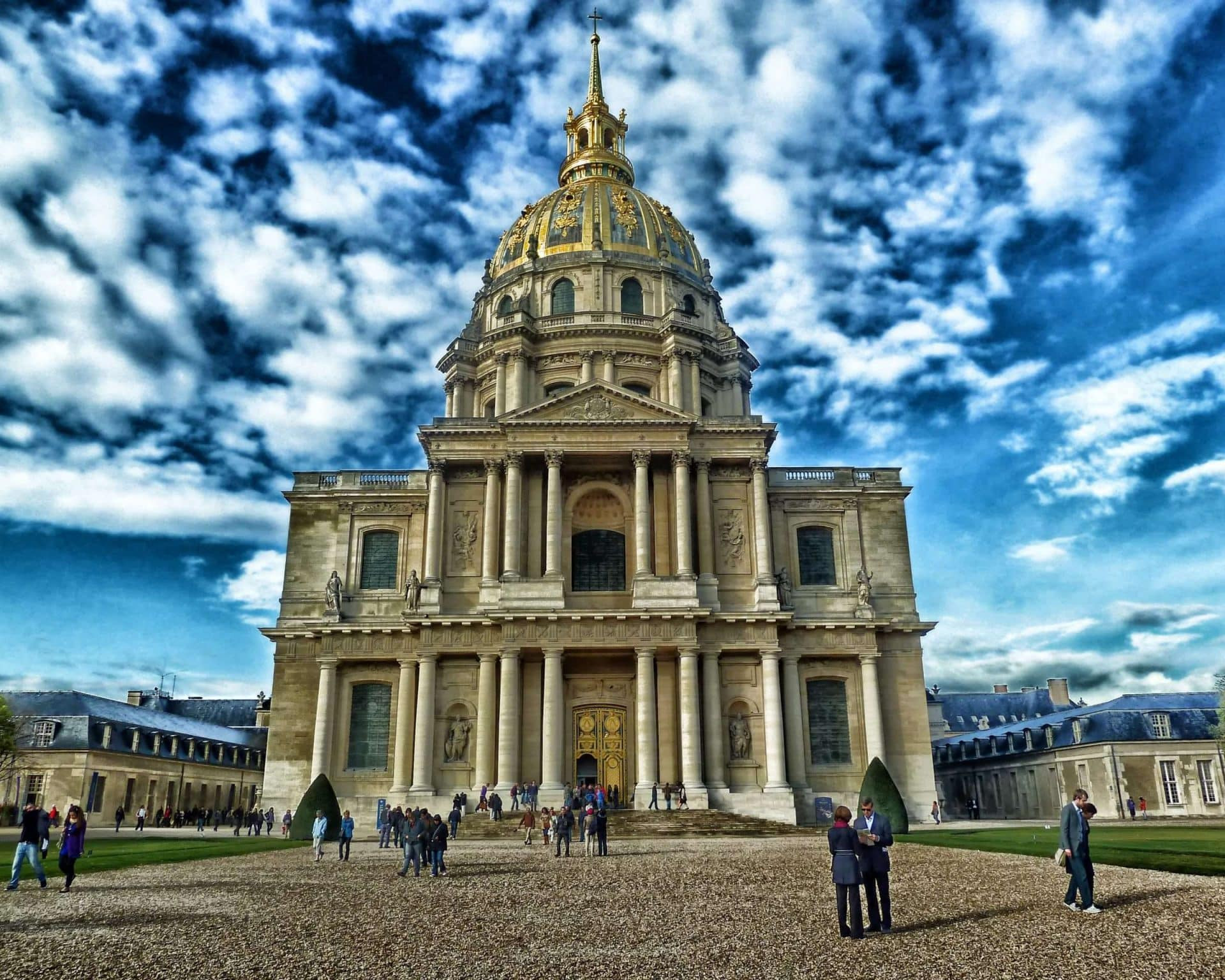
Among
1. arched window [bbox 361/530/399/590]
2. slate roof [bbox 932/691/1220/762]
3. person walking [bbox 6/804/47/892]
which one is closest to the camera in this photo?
person walking [bbox 6/804/47/892]

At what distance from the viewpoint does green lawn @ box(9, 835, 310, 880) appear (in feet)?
68.0

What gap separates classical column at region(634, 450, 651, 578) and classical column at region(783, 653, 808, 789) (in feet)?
22.5

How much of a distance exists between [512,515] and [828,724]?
599 inches

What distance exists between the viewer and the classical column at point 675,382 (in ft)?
163

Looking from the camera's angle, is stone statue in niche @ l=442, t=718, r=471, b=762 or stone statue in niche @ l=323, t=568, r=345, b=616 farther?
stone statue in niche @ l=323, t=568, r=345, b=616

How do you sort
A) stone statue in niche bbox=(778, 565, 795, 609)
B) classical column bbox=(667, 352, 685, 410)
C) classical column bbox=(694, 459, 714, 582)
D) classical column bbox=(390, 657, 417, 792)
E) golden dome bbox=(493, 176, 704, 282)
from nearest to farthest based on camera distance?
classical column bbox=(390, 657, 417, 792) → classical column bbox=(694, 459, 714, 582) → stone statue in niche bbox=(778, 565, 795, 609) → classical column bbox=(667, 352, 685, 410) → golden dome bbox=(493, 176, 704, 282)

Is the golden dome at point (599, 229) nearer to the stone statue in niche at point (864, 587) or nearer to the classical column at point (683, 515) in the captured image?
the classical column at point (683, 515)

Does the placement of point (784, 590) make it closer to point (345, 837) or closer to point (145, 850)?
point (345, 837)

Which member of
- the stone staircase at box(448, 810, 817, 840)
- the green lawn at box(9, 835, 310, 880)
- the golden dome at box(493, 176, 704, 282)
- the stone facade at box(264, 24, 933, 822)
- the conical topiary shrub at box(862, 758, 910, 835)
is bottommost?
the green lawn at box(9, 835, 310, 880)

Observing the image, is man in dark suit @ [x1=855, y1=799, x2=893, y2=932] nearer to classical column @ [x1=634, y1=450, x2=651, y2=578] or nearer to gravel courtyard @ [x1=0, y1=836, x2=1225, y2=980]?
gravel courtyard @ [x1=0, y1=836, x2=1225, y2=980]

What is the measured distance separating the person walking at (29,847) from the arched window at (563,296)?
4052 cm

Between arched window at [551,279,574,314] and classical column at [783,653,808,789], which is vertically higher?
arched window at [551,279,574,314]

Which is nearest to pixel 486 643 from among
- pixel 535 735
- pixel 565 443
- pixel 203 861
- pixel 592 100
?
pixel 535 735

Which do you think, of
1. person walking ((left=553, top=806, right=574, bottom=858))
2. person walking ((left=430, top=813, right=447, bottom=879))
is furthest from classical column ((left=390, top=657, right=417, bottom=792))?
person walking ((left=430, top=813, right=447, bottom=879))
